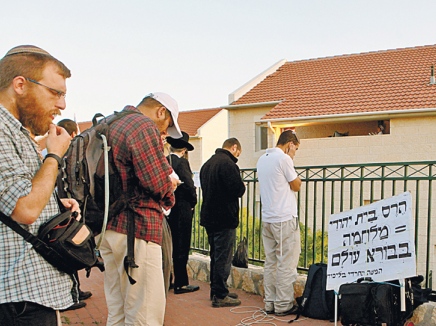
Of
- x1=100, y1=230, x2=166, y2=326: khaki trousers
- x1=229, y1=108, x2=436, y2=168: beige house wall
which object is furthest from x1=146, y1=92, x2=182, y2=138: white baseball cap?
x1=229, y1=108, x2=436, y2=168: beige house wall

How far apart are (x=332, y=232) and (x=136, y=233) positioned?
7.69 ft

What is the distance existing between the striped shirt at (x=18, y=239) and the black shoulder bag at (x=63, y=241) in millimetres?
26

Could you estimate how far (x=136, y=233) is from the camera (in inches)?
125

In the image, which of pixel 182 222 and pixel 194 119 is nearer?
pixel 182 222

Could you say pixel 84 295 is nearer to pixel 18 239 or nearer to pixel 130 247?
pixel 130 247

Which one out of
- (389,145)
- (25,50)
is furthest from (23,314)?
(389,145)

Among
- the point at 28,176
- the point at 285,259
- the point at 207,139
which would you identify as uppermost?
the point at 207,139

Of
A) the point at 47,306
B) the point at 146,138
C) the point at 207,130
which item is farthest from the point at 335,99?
the point at 47,306

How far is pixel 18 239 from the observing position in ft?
6.48

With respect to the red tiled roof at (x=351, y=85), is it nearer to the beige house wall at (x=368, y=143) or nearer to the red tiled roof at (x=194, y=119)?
the beige house wall at (x=368, y=143)

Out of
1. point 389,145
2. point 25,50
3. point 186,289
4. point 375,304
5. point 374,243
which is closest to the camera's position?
point 25,50

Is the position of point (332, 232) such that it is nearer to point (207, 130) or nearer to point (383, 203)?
point (383, 203)

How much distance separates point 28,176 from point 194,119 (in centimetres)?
3106

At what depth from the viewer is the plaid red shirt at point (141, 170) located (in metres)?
3.12
